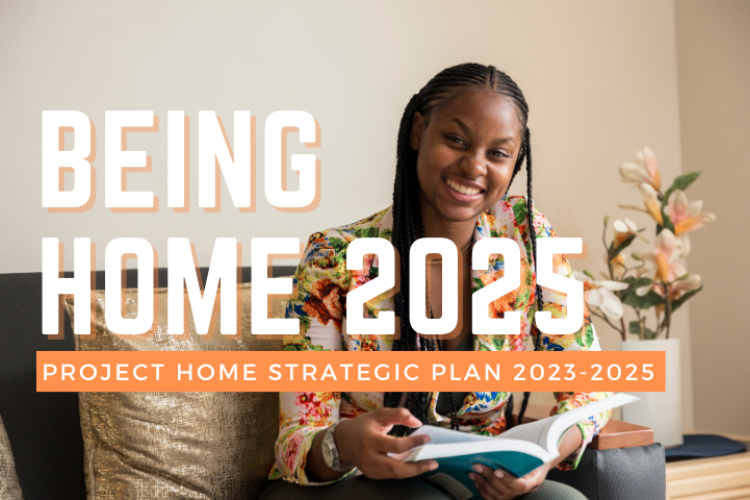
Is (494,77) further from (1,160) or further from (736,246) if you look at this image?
(736,246)

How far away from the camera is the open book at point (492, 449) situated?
2.39ft

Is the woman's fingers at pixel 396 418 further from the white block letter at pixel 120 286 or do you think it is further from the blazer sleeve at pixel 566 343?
the white block letter at pixel 120 286

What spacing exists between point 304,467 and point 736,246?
6.10ft

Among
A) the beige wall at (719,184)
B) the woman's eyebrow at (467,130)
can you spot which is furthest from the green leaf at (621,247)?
the woman's eyebrow at (467,130)

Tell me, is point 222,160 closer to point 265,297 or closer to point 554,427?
point 265,297

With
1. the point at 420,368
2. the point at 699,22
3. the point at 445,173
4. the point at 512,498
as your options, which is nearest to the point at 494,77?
the point at 445,173

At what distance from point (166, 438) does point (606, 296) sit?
1188 millimetres

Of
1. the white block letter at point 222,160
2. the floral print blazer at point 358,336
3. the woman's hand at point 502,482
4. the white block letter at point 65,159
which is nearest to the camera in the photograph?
the woman's hand at point 502,482

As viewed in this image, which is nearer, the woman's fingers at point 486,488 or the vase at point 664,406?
the woman's fingers at point 486,488

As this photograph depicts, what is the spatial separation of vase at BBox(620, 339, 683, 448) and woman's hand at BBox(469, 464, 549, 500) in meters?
0.98

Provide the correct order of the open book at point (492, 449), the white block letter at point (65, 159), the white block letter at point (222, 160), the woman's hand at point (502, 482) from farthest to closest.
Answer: the white block letter at point (222, 160)
the white block letter at point (65, 159)
the woman's hand at point (502, 482)
the open book at point (492, 449)

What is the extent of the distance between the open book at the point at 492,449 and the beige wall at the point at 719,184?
1533 mm

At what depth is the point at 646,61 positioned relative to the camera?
229cm

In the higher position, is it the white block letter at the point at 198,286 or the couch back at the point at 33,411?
the white block letter at the point at 198,286
